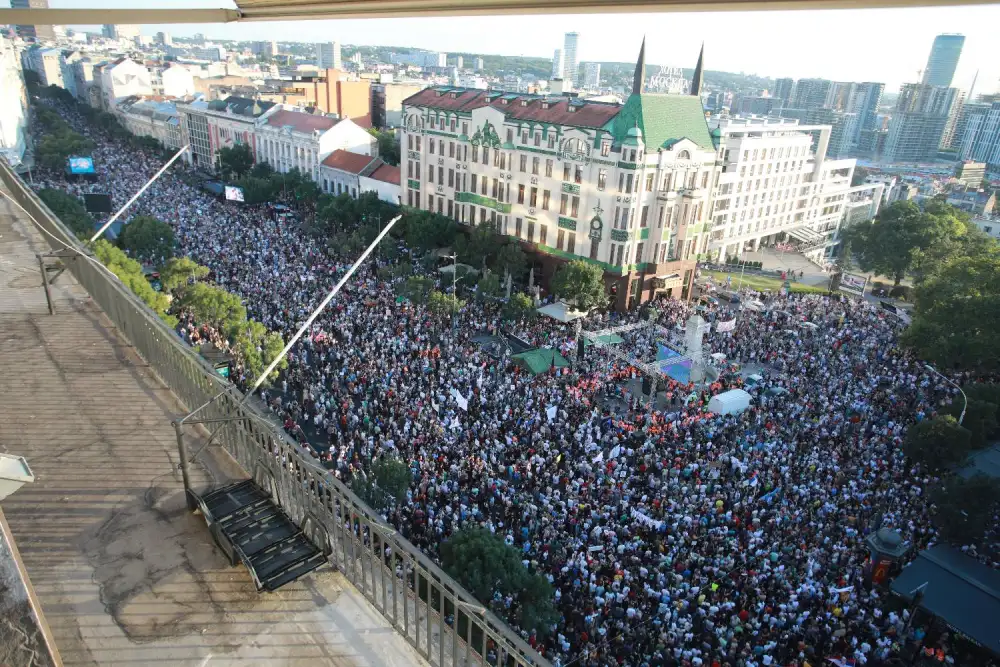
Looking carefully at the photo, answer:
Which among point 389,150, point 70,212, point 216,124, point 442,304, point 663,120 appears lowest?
point 442,304

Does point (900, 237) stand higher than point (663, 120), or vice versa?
point (663, 120)

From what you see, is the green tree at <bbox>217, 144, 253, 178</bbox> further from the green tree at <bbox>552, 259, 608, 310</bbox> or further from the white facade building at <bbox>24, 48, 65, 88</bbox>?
the white facade building at <bbox>24, 48, 65, 88</bbox>

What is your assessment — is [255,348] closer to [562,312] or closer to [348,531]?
[562,312]

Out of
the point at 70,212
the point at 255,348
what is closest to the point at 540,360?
the point at 255,348

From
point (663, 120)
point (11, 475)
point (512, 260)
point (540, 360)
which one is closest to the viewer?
point (11, 475)

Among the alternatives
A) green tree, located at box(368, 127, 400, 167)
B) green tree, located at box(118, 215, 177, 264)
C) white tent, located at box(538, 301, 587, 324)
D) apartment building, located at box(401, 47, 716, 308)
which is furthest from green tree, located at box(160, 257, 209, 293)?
green tree, located at box(368, 127, 400, 167)

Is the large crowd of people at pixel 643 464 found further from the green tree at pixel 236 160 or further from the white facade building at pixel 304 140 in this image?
the green tree at pixel 236 160

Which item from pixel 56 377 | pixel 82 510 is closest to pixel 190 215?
pixel 56 377
